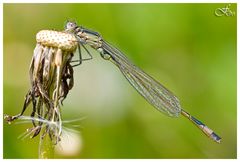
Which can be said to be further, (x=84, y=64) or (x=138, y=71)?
(x=84, y=64)

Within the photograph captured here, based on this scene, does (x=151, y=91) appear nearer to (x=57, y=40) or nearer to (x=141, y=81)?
(x=141, y=81)

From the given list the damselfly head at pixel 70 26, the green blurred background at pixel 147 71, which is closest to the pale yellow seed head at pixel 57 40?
the damselfly head at pixel 70 26

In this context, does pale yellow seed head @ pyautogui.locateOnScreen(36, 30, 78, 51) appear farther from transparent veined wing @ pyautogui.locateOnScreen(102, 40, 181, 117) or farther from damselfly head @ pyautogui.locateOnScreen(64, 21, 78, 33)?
transparent veined wing @ pyautogui.locateOnScreen(102, 40, 181, 117)

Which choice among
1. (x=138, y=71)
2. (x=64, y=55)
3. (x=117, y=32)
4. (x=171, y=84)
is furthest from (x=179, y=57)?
(x=64, y=55)

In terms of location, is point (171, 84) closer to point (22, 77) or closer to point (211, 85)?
point (211, 85)

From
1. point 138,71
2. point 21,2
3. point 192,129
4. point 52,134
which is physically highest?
point 21,2

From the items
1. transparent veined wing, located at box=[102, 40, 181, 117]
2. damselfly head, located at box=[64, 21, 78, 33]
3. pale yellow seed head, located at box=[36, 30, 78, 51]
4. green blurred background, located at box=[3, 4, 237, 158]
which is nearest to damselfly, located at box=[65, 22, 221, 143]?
Result: transparent veined wing, located at box=[102, 40, 181, 117]
